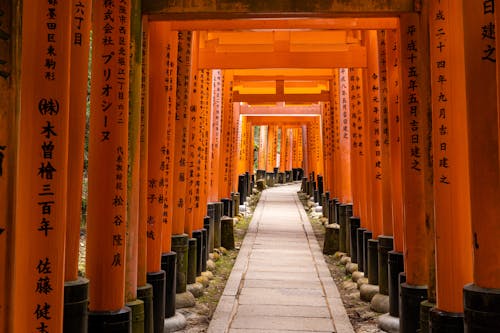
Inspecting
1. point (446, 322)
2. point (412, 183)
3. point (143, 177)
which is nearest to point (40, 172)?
point (143, 177)

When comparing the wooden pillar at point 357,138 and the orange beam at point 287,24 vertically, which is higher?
the orange beam at point 287,24

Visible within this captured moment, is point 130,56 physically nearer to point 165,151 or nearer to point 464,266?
point 165,151

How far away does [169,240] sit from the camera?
5.56 metres

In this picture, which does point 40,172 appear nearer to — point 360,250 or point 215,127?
point 360,250

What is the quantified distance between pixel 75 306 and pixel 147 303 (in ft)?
4.88

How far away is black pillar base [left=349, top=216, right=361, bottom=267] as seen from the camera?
26.8 feet

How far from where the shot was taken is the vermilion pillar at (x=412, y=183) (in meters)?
4.37

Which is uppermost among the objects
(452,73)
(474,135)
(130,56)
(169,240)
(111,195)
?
(130,56)

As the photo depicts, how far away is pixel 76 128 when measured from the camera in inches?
121

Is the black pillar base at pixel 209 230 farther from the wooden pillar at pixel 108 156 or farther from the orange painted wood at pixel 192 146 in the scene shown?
the wooden pillar at pixel 108 156

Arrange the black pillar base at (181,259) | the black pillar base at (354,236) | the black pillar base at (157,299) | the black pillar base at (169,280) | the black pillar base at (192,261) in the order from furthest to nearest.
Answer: the black pillar base at (354,236)
the black pillar base at (192,261)
the black pillar base at (181,259)
the black pillar base at (169,280)
the black pillar base at (157,299)

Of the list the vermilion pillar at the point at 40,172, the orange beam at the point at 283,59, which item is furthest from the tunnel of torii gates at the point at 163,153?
the orange beam at the point at 283,59

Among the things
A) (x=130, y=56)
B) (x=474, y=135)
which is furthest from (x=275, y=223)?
(x=474, y=135)

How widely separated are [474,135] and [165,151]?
3.29 metres
